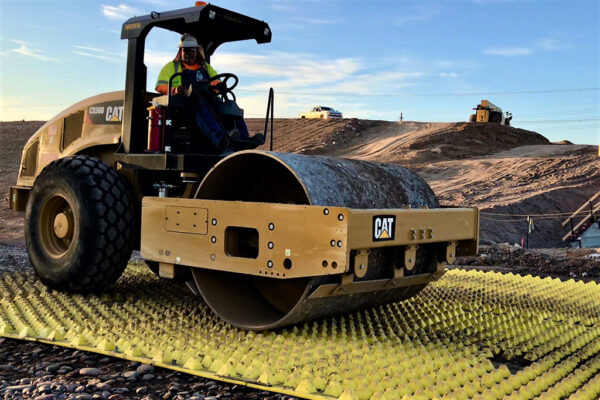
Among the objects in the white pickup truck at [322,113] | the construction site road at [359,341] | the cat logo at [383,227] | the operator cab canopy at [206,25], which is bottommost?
the construction site road at [359,341]

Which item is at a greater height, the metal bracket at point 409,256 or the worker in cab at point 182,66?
the worker in cab at point 182,66

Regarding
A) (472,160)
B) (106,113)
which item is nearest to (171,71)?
(106,113)

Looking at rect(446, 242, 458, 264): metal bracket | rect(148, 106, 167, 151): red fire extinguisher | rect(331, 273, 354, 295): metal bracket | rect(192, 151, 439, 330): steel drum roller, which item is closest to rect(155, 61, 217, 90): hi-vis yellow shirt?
rect(148, 106, 167, 151): red fire extinguisher

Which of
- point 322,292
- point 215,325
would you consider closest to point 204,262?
point 215,325

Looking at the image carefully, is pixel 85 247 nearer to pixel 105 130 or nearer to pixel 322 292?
pixel 105 130

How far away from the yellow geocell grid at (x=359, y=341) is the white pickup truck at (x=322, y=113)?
35.3 meters

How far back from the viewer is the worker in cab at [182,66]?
587cm

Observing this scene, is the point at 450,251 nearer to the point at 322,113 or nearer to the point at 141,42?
the point at 141,42

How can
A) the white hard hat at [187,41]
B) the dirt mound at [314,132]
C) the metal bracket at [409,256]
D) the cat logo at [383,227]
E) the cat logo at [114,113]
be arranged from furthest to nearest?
the dirt mound at [314,132]
the cat logo at [114,113]
the white hard hat at [187,41]
the metal bracket at [409,256]
the cat logo at [383,227]

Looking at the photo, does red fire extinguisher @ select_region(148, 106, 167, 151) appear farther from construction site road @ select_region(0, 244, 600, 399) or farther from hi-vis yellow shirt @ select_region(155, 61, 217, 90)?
construction site road @ select_region(0, 244, 600, 399)

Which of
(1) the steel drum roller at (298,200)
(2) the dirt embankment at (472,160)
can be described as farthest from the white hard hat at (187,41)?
(2) the dirt embankment at (472,160)

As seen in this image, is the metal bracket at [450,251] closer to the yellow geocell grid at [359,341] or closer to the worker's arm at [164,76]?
the yellow geocell grid at [359,341]

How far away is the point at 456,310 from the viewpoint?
5.71 m

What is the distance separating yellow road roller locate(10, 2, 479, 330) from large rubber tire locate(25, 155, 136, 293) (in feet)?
0.04
